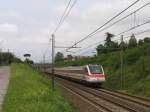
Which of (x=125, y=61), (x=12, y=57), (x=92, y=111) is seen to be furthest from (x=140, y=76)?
(x=12, y=57)

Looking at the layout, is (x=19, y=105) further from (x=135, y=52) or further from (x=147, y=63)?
(x=135, y=52)

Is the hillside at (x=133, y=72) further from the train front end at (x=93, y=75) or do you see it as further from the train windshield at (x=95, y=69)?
the train windshield at (x=95, y=69)

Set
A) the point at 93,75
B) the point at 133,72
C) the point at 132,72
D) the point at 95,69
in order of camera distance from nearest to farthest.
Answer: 1. the point at 93,75
2. the point at 95,69
3. the point at 133,72
4. the point at 132,72

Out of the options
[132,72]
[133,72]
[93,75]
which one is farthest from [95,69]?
[132,72]

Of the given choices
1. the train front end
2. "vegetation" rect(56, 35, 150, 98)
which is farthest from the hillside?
the train front end

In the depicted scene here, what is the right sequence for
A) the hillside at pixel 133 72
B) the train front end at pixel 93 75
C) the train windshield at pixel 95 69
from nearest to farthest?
the hillside at pixel 133 72
the train front end at pixel 93 75
the train windshield at pixel 95 69

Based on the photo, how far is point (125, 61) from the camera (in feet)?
199

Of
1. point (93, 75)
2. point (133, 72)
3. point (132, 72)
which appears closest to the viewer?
point (93, 75)

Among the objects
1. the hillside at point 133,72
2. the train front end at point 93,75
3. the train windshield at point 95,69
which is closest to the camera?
the hillside at point 133,72

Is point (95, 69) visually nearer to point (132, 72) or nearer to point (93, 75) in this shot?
point (93, 75)

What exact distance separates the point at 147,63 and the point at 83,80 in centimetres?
838

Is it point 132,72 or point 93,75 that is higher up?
point 132,72

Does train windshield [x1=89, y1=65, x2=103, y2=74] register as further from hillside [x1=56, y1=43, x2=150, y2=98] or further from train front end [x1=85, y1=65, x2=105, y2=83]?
hillside [x1=56, y1=43, x2=150, y2=98]

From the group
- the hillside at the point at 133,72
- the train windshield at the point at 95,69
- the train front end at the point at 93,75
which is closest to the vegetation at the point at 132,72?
the hillside at the point at 133,72
